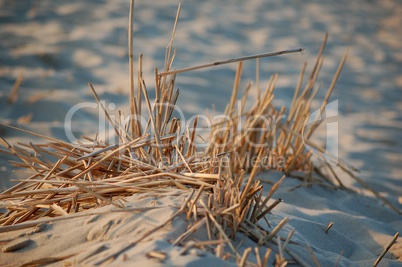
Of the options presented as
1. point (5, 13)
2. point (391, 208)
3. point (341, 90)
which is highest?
point (5, 13)

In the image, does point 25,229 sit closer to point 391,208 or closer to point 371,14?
point 391,208

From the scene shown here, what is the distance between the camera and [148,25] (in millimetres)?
5762

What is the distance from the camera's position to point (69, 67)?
4.47m

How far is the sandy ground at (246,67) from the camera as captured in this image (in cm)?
264

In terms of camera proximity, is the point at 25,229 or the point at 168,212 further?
the point at 25,229

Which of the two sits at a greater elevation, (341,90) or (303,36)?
(303,36)

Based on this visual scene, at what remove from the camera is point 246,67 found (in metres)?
5.17

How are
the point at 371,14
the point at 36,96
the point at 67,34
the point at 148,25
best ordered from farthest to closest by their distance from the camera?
the point at 371,14 → the point at 148,25 → the point at 67,34 → the point at 36,96

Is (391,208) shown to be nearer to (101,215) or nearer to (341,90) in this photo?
(101,215)

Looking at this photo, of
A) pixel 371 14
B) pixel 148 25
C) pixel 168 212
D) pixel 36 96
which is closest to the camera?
pixel 168 212

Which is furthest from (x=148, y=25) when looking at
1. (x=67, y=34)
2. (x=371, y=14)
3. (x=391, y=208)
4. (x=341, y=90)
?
(x=391, y=208)

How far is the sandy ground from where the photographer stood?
264 centimetres

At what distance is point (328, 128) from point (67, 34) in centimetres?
264

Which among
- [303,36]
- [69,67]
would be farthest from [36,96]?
[303,36]
